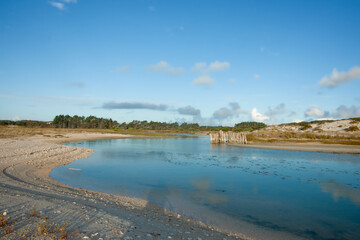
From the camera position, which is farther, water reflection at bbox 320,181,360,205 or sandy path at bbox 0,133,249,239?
water reflection at bbox 320,181,360,205

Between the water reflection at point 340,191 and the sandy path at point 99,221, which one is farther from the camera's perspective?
the water reflection at point 340,191

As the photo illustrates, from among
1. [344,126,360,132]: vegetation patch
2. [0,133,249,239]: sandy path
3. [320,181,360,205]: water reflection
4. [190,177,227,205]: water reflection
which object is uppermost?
[344,126,360,132]: vegetation patch

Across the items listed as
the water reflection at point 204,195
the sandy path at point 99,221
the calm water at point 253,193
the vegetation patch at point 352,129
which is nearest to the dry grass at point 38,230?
the sandy path at point 99,221

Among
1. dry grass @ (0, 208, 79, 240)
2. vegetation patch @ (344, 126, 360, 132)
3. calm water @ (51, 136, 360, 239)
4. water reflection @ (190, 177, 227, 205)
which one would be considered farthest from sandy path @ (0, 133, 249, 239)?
vegetation patch @ (344, 126, 360, 132)

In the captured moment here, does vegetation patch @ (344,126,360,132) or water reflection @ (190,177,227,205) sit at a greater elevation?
vegetation patch @ (344,126,360,132)

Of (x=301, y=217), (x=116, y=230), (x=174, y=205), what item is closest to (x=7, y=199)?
(x=116, y=230)

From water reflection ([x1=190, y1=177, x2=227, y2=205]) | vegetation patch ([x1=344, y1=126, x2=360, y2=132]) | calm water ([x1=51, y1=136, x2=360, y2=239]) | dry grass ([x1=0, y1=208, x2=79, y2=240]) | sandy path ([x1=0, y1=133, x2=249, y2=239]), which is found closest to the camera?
dry grass ([x1=0, y1=208, x2=79, y2=240])

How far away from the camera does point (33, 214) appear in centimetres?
724

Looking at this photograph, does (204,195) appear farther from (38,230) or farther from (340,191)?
(38,230)

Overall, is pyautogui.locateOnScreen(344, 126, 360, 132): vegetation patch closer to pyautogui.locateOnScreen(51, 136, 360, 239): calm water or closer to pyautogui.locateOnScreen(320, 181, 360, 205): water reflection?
pyautogui.locateOnScreen(51, 136, 360, 239): calm water

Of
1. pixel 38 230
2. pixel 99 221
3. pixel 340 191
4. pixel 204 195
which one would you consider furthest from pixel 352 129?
pixel 38 230

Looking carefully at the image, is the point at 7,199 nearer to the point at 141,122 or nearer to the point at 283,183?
the point at 283,183

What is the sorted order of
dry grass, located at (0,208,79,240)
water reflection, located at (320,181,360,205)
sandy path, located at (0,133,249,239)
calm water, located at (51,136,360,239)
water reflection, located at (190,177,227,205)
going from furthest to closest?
1. water reflection, located at (320,181,360,205)
2. water reflection, located at (190,177,227,205)
3. calm water, located at (51,136,360,239)
4. sandy path, located at (0,133,249,239)
5. dry grass, located at (0,208,79,240)

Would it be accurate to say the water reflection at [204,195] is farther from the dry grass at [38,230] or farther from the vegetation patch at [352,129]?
the vegetation patch at [352,129]
